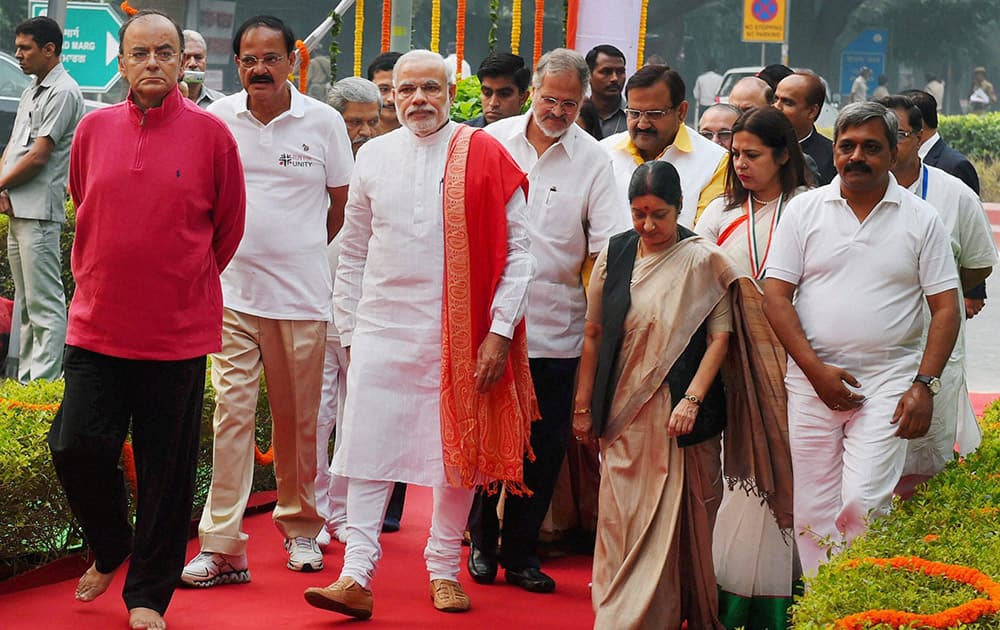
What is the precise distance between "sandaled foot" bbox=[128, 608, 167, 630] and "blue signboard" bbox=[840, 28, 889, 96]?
39.2 m

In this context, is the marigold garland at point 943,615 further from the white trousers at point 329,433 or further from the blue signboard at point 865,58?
the blue signboard at point 865,58

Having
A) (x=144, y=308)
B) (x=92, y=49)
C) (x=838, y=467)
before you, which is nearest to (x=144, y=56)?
(x=144, y=308)

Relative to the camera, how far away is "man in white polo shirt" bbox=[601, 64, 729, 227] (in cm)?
664

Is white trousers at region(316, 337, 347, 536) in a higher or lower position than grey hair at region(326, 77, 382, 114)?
lower

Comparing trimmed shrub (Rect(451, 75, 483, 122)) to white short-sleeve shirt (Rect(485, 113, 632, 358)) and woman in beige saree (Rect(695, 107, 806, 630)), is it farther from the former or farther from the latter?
woman in beige saree (Rect(695, 107, 806, 630))

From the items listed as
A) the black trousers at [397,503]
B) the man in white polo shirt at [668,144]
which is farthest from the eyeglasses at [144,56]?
the black trousers at [397,503]

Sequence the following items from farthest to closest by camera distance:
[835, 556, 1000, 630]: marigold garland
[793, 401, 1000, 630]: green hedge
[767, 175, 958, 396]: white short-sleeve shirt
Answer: [767, 175, 958, 396]: white short-sleeve shirt → [793, 401, 1000, 630]: green hedge → [835, 556, 1000, 630]: marigold garland

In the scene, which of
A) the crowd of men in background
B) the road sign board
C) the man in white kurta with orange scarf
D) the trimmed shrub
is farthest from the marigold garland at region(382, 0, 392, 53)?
the road sign board

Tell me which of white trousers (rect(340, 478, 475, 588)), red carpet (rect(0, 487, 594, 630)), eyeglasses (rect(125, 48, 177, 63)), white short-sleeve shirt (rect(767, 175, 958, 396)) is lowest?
red carpet (rect(0, 487, 594, 630))

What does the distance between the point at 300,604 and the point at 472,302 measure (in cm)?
132

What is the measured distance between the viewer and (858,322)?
16.9 ft

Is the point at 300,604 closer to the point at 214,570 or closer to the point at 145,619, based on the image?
the point at 214,570

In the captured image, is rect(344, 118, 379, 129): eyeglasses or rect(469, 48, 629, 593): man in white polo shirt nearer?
rect(469, 48, 629, 593): man in white polo shirt

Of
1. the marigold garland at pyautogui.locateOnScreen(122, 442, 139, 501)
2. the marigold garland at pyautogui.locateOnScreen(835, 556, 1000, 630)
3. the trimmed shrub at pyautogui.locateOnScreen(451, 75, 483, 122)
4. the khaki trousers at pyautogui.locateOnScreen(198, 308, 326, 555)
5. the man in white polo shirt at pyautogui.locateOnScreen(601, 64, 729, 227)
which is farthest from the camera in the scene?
the trimmed shrub at pyautogui.locateOnScreen(451, 75, 483, 122)
